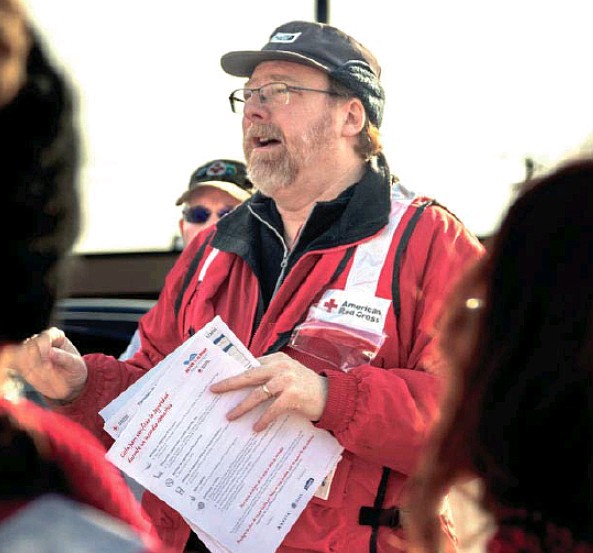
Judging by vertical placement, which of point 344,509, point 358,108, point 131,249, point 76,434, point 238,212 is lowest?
point 131,249

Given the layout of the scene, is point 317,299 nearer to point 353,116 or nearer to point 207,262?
point 207,262

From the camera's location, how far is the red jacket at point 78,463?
3.37ft

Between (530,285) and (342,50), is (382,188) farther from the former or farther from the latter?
(530,285)

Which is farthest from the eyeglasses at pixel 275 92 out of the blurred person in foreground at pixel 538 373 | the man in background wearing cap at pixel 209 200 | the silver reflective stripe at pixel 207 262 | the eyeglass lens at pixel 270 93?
the blurred person in foreground at pixel 538 373

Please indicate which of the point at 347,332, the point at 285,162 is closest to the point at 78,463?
the point at 347,332

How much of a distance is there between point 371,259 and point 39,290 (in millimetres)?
1707

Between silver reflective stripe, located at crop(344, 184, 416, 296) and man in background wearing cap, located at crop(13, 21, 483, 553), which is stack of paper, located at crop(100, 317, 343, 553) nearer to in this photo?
man in background wearing cap, located at crop(13, 21, 483, 553)

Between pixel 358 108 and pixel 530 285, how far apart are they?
6.37 ft

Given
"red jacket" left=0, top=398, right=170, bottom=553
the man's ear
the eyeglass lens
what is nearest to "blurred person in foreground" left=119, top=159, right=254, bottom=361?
the eyeglass lens

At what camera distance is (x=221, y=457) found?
2436 mm

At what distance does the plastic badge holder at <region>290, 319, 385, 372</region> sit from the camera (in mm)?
2562

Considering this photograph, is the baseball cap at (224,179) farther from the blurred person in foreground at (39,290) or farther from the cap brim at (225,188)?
the blurred person in foreground at (39,290)

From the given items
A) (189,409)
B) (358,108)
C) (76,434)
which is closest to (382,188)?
(358,108)

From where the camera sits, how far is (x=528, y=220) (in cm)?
132
